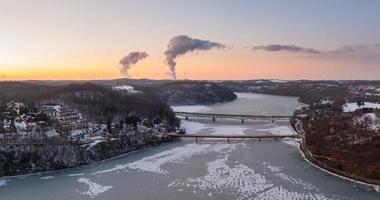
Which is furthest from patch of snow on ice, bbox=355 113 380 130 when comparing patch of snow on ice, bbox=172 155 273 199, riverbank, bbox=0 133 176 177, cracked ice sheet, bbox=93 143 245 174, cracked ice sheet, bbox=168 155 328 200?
riverbank, bbox=0 133 176 177

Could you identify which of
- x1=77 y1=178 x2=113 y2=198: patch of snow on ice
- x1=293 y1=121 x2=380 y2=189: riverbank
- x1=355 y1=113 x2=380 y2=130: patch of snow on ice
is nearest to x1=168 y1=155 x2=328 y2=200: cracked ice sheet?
x1=293 y1=121 x2=380 y2=189: riverbank

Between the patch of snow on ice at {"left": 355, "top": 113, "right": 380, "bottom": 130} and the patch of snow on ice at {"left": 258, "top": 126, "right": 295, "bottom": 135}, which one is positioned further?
the patch of snow on ice at {"left": 258, "top": 126, "right": 295, "bottom": 135}

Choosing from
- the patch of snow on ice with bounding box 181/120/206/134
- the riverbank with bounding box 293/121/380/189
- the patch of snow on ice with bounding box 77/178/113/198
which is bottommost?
the patch of snow on ice with bounding box 77/178/113/198

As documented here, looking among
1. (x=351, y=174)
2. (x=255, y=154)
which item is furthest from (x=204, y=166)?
(x=351, y=174)

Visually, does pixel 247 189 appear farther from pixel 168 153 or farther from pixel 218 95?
pixel 218 95

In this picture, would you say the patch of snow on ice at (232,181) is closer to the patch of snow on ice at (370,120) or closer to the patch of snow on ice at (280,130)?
the patch of snow on ice at (370,120)

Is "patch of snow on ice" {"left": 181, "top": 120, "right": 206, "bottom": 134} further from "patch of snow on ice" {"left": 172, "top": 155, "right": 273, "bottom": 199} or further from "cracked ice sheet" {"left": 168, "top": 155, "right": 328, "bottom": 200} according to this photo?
"cracked ice sheet" {"left": 168, "top": 155, "right": 328, "bottom": 200}

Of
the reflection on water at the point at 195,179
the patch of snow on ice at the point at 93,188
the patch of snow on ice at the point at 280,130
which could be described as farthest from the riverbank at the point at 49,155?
the patch of snow on ice at the point at 280,130

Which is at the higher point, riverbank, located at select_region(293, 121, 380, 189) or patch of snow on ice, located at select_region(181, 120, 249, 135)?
riverbank, located at select_region(293, 121, 380, 189)

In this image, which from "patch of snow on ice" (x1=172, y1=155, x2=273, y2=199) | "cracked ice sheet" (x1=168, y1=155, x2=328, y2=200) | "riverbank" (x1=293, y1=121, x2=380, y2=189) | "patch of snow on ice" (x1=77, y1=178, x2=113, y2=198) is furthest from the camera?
"riverbank" (x1=293, y1=121, x2=380, y2=189)

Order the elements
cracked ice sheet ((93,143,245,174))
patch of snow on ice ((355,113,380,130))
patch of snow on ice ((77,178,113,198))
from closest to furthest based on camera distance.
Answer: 1. patch of snow on ice ((77,178,113,198))
2. cracked ice sheet ((93,143,245,174))
3. patch of snow on ice ((355,113,380,130))
